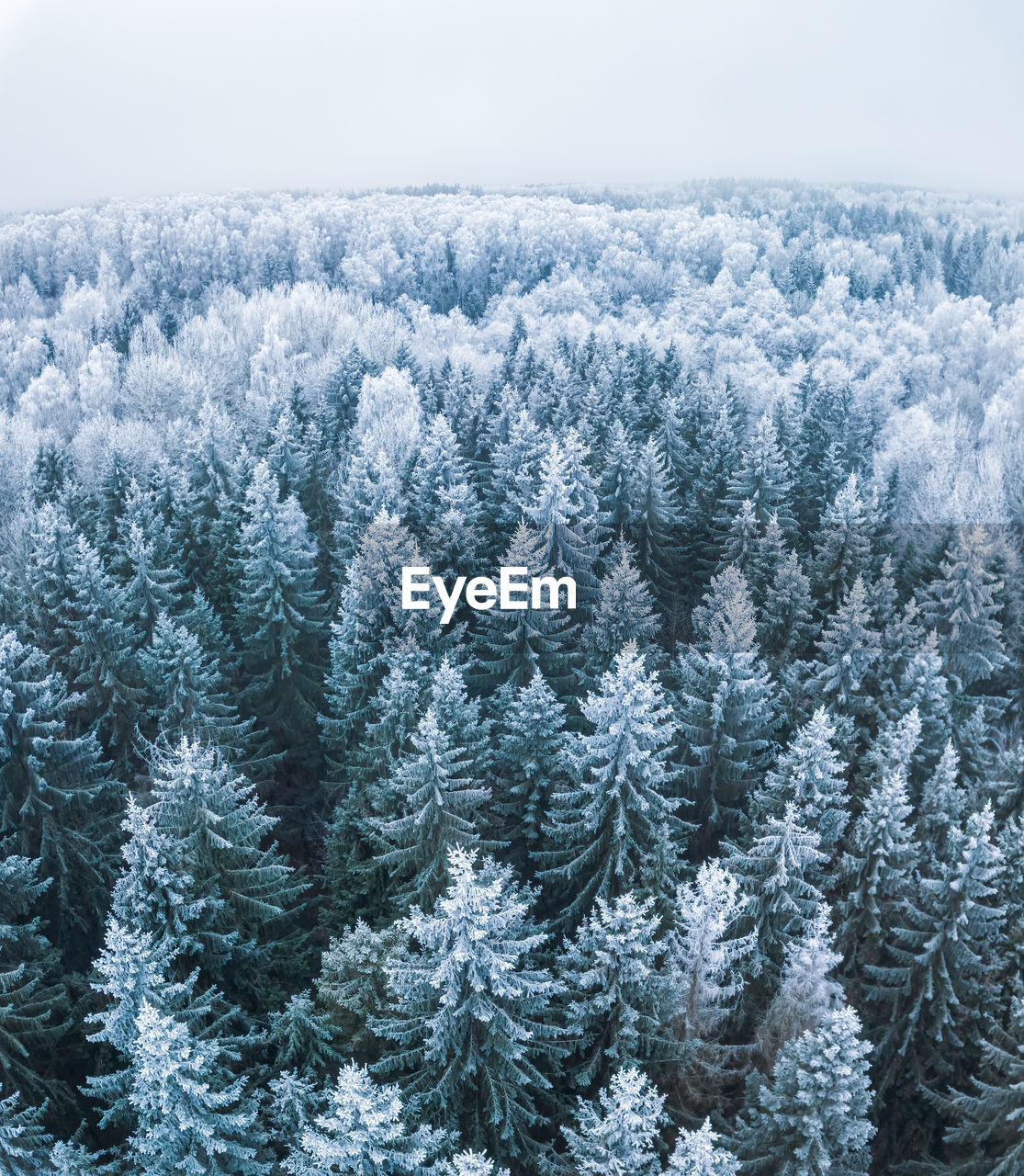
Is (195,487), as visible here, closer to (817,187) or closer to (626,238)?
(626,238)

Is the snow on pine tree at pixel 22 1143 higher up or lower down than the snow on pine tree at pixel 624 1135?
lower down

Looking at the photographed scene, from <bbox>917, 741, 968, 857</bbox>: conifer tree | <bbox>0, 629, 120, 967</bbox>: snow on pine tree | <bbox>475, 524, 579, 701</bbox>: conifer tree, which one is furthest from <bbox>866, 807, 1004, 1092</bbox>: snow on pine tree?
<bbox>0, 629, 120, 967</bbox>: snow on pine tree

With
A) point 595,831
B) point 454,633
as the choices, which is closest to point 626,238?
point 454,633

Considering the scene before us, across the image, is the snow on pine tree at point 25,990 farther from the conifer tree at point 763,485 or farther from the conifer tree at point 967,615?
the conifer tree at point 967,615

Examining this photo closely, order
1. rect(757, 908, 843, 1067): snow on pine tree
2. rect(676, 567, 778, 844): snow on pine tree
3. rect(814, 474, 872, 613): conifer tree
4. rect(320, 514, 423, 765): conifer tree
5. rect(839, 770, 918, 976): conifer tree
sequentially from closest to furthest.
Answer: rect(757, 908, 843, 1067): snow on pine tree
rect(839, 770, 918, 976): conifer tree
rect(676, 567, 778, 844): snow on pine tree
rect(320, 514, 423, 765): conifer tree
rect(814, 474, 872, 613): conifer tree

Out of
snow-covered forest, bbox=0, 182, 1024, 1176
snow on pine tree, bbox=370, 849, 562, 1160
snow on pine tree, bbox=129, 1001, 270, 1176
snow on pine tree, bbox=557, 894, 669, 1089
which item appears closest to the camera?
snow on pine tree, bbox=129, 1001, 270, 1176

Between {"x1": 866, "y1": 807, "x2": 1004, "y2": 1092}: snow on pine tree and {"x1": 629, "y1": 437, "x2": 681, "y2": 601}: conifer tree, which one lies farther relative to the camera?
{"x1": 629, "y1": 437, "x2": 681, "y2": 601}: conifer tree

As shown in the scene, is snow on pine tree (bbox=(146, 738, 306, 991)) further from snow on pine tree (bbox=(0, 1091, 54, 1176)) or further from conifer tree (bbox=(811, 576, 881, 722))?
conifer tree (bbox=(811, 576, 881, 722))

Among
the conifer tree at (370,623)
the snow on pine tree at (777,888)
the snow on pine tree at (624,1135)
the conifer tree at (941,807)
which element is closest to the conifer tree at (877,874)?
the conifer tree at (941,807)

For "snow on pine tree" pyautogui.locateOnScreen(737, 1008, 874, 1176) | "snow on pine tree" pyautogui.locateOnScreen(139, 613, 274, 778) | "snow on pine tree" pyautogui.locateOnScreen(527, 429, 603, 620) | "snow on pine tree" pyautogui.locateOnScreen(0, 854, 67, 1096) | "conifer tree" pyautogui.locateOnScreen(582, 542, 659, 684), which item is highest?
"snow on pine tree" pyautogui.locateOnScreen(527, 429, 603, 620)
